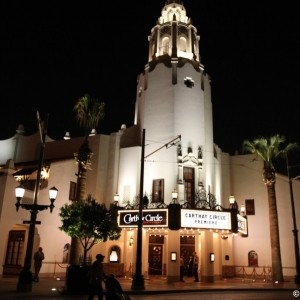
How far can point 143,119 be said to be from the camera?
101 feet

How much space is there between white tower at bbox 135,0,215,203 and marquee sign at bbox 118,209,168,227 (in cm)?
273

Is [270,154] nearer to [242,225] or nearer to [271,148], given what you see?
[271,148]

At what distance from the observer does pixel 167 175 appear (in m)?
27.9

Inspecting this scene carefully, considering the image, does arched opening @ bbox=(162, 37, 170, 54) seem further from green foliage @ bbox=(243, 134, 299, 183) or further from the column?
the column

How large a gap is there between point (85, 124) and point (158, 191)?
8.00m

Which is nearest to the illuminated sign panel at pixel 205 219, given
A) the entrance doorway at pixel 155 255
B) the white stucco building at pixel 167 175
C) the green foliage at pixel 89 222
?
the white stucco building at pixel 167 175

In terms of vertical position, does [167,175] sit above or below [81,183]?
above

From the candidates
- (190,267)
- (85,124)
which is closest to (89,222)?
(85,124)

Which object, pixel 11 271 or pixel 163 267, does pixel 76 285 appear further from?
pixel 163 267

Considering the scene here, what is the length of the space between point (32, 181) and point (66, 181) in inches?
108

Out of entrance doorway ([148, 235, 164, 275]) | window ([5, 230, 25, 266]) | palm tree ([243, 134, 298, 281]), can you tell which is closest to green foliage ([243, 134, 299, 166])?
palm tree ([243, 134, 298, 281])

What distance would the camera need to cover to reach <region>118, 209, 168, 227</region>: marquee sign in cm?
2461

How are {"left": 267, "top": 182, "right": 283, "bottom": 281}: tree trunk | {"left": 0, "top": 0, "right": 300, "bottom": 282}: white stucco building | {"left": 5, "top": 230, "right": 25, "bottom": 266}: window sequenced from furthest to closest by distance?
{"left": 267, "top": 182, "right": 283, "bottom": 281}: tree trunk < {"left": 0, "top": 0, "right": 300, "bottom": 282}: white stucco building < {"left": 5, "top": 230, "right": 25, "bottom": 266}: window

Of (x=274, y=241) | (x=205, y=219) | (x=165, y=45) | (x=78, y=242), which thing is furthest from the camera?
(x=165, y=45)
